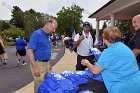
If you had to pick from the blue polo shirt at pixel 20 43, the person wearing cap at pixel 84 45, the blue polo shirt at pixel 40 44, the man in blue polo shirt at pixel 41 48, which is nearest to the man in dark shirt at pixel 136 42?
the man in blue polo shirt at pixel 41 48

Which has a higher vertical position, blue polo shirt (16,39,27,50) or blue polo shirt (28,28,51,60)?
blue polo shirt (28,28,51,60)

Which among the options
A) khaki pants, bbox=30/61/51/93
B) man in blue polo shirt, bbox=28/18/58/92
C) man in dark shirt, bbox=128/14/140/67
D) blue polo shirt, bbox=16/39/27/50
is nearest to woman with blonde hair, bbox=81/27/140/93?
man in dark shirt, bbox=128/14/140/67

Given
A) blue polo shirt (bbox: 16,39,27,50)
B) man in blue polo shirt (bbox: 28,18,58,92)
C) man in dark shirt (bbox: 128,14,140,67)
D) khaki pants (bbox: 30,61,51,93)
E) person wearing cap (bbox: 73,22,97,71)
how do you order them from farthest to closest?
blue polo shirt (bbox: 16,39,27,50) < person wearing cap (bbox: 73,22,97,71) < khaki pants (bbox: 30,61,51,93) < man in blue polo shirt (bbox: 28,18,58,92) < man in dark shirt (bbox: 128,14,140,67)

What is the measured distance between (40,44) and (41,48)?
9cm

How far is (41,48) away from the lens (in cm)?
707

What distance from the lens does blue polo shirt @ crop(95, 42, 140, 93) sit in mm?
5000

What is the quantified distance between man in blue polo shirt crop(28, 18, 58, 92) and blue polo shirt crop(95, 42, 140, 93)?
1947 mm

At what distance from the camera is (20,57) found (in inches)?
789

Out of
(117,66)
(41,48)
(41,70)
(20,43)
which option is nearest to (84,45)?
(41,70)

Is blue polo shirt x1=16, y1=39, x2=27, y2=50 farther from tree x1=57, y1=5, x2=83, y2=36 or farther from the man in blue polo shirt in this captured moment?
tree x1=57, y1=5, x2=83, y2=36

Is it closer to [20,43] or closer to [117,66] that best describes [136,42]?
[117,66]

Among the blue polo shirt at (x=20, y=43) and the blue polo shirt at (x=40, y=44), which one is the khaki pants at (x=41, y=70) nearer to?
the blue polo shirt at (x=40, y=44)

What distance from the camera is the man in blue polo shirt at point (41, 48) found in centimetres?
684

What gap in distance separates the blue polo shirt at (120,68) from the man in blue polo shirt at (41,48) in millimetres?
1947
